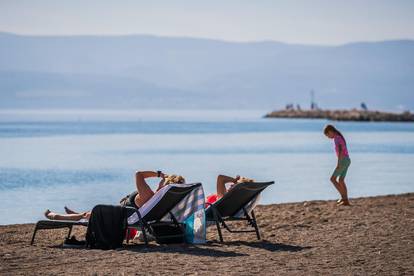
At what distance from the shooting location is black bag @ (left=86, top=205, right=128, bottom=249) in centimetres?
913

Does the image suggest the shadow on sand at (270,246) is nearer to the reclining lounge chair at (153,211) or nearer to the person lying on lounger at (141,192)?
the reclining lounge chair at (153,211)

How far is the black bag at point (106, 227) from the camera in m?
9.13

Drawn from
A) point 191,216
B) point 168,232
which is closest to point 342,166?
point 191,216

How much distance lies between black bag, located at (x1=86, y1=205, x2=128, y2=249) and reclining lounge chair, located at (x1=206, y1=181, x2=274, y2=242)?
3.45 ft

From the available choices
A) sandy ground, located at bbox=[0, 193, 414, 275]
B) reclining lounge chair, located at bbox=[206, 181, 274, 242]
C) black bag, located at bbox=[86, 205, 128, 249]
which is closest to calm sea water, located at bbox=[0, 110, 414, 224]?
sandy ground, located at bbox=[0, 193, 414, 275]

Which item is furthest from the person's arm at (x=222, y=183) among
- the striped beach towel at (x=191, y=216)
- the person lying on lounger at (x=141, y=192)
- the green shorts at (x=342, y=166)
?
the green shorts at (x=342, y=166)

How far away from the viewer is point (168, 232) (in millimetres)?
9742

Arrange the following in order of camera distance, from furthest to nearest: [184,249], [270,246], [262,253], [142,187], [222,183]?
1. [222,183]
2. [142,187]
3. [270,246]
4. [184,249]
5. [262,253]

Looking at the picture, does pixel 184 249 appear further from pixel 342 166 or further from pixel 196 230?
pixel 342 166

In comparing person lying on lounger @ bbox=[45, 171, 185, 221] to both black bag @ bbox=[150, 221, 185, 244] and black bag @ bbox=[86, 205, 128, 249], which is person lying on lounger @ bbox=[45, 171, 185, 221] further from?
black bag @ bbox=[86, 205, 128, 249]

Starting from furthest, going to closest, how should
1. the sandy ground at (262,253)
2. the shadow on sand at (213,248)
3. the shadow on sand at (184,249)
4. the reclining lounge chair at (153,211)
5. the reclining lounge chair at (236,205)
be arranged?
the reclining lounge chair at (236,205)
the reclining lounge chair at (153,211)
the shadow on sand at (213,248)
the shadow on sand at (184,249)
the sandy ground at (262,253)

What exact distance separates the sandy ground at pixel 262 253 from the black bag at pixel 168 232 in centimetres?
25

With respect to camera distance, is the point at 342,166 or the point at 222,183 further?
the point at 342,166

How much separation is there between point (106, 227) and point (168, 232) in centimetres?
79
